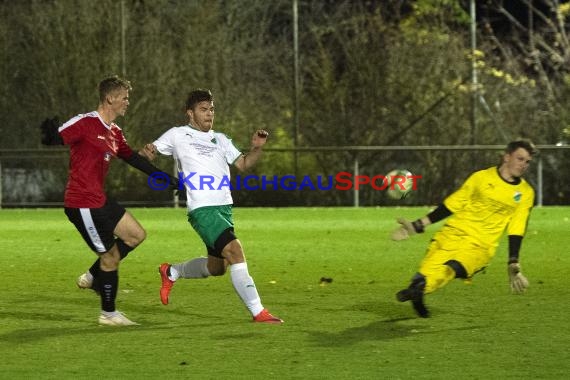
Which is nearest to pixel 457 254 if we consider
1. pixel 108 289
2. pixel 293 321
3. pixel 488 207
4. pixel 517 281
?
pixel 488 207

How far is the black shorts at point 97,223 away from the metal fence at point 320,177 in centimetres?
1875

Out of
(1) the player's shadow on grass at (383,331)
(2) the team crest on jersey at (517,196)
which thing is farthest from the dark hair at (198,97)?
(2) the team crest on jersey at (517,196)

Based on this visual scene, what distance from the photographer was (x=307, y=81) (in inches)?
1292

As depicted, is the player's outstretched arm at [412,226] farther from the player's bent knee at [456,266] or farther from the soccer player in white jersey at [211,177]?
the soccer player in white jersey at [211,177]

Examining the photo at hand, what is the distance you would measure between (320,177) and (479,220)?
19.6 metres

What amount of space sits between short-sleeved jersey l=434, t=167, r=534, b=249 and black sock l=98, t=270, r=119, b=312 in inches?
98.5

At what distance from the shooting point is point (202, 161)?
10586 mm

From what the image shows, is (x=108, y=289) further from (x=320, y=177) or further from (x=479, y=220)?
(x=320, y=177)

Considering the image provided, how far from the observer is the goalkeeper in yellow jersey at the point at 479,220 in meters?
10.4

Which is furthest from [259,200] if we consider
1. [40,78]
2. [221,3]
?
[221,3]

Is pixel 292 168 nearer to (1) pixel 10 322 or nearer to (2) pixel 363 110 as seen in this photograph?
(2) pixel 363 110

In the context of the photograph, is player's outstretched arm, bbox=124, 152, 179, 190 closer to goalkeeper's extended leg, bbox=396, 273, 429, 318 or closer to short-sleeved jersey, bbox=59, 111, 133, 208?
short-sleeved jersey, bbox=59, 111, 133, 208

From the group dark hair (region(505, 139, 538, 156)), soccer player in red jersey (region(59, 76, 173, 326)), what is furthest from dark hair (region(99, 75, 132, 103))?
dark hair (region(505, 139, 538, 156))

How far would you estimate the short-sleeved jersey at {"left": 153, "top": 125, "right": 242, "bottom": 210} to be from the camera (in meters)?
10.5
